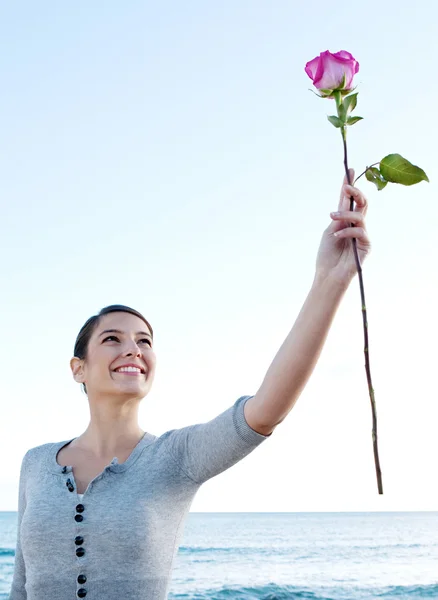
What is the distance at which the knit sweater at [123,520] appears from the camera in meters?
2.37

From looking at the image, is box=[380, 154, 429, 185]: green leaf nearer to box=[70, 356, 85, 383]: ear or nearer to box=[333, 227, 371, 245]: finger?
box=[333, 227, 371, 245]: finger

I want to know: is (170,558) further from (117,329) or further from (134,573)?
(117,329)

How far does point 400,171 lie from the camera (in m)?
1.71

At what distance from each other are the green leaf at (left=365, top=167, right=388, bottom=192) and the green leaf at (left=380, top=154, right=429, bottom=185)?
17 millimetres

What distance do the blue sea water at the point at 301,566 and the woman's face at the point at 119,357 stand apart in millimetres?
15614

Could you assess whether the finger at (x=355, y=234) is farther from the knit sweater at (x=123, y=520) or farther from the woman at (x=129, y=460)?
the knit sweater at (x=123, y=520)

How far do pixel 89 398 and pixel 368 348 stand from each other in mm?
1617

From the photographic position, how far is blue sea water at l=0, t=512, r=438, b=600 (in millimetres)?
17922

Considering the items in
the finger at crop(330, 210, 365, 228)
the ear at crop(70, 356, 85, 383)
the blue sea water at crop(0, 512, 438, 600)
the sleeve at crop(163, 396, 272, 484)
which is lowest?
the blue sea water at crop(0, 512, 438, 600)

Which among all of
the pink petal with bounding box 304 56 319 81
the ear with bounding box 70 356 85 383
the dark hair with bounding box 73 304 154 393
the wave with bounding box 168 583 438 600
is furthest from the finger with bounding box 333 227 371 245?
the wave with bounding box 168 583 438 600

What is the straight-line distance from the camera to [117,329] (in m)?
2.80

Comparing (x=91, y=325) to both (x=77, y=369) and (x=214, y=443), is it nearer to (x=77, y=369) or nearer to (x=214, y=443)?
(x=77, y=369)

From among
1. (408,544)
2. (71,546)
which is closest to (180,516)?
(71,546)

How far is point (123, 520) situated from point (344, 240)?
1.16 meters
